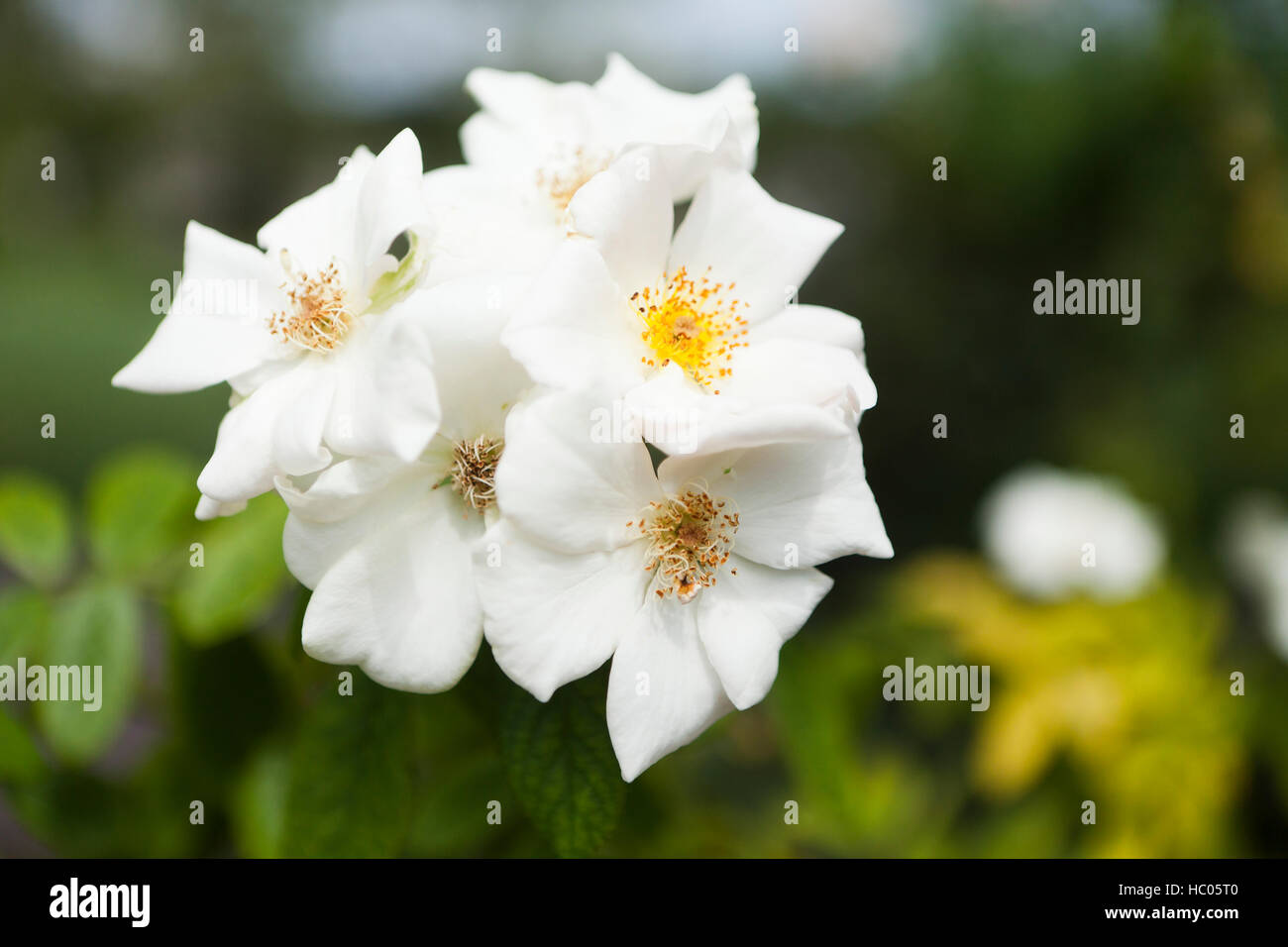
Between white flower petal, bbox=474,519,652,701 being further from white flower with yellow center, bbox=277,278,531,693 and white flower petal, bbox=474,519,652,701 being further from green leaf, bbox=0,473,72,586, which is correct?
green leaf, bbox=0,473,72,586

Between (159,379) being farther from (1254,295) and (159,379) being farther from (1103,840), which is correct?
(1254,295)

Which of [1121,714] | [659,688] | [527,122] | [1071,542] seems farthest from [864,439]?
[659,688]

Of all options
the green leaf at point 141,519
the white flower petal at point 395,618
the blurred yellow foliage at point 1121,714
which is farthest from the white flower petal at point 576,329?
the blurred yellow foliage at point 1121,714

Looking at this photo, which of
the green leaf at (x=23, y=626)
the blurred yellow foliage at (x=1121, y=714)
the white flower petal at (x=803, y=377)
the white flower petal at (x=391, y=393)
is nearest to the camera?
the white flower petal at (x=391, y=393)

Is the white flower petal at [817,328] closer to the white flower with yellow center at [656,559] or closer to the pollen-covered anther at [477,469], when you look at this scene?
the white flower with yellow center at [656,559]

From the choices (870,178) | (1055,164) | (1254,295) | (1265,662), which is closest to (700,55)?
(870,178)

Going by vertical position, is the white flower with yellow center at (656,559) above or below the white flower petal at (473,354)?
below

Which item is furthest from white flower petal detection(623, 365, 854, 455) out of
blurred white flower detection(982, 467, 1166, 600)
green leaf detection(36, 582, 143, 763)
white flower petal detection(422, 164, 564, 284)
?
blurred white flower detection(982, 467, 1166, 600)

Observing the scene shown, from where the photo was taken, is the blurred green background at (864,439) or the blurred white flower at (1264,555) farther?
the blurred white flower at (1264,555)
